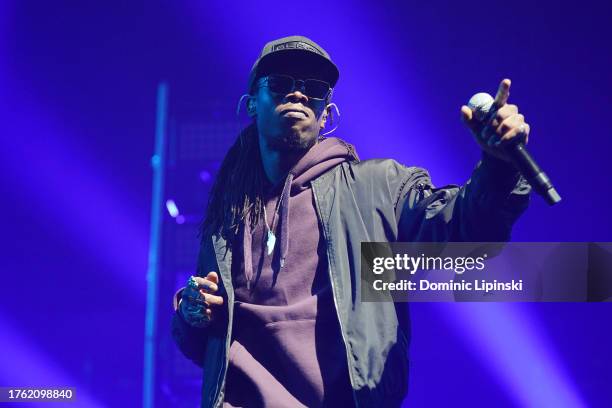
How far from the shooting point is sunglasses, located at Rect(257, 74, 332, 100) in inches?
114

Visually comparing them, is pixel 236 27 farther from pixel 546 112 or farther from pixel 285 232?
pixel 285 232

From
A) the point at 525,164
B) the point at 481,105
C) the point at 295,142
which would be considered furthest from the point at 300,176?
the point at 525,164

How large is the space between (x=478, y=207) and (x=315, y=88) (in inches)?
30.4

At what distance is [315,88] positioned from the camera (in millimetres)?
2910

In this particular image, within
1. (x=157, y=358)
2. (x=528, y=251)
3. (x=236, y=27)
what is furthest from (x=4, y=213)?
(x=528, y=251)

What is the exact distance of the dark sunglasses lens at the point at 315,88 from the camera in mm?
2902

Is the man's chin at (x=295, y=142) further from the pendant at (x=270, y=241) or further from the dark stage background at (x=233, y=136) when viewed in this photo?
the dark stage background at (x=233, y=136)

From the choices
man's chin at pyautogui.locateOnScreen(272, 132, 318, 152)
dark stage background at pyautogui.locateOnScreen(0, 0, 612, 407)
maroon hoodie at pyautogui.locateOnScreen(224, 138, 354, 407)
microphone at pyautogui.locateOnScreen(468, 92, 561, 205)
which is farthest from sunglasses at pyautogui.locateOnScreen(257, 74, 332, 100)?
dark stage background at pyautogui.locateOnScreen(0, 0, 612, 407)

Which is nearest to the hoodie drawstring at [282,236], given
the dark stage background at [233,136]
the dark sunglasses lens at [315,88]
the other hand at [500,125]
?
the dark sunglasses lens at [315,88]

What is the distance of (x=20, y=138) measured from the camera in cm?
603

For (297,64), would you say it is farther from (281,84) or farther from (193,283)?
(193,283)

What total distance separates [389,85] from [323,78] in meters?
2.40

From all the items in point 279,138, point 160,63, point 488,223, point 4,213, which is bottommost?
point 488,223

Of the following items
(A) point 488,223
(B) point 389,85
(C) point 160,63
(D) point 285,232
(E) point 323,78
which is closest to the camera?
(A) point 488,223
